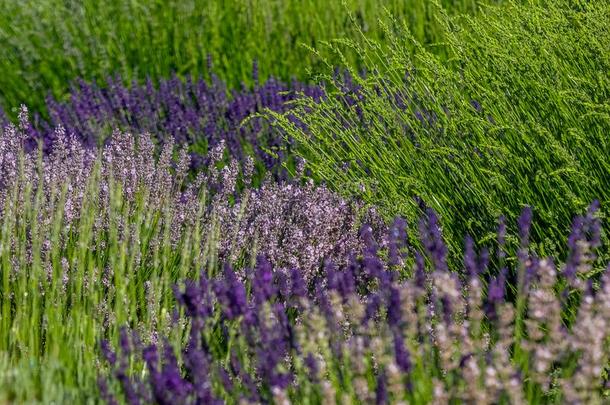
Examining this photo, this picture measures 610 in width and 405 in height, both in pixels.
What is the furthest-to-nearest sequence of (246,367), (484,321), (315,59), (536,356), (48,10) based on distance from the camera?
(48,10)
(315,59)
(484,321)
(246,367)
(536,356)

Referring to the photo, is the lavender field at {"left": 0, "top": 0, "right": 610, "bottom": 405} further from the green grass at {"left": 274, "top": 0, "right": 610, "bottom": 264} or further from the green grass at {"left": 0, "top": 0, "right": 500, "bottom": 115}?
the green grass at {"left": 0, "top": 0, "right": 500, "bottom": 115}

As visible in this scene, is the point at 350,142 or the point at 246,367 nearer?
the point at 246,367

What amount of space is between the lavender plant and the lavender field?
14 millimetres

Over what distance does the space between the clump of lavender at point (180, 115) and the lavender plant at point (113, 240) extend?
2.59ft

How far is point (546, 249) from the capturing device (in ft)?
11.0

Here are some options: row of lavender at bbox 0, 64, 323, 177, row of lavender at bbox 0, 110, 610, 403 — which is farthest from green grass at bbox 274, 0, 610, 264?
row of lavender at bbox 0, 64, 323, 177

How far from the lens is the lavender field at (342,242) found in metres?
2.25

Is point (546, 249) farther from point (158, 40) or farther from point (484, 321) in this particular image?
point (158, 40)

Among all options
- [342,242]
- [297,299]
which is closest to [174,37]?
[342,242]

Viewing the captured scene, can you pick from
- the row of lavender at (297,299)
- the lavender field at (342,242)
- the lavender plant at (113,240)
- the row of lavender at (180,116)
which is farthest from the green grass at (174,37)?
the lavender plant at (113,240)

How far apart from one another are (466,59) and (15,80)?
3602mm

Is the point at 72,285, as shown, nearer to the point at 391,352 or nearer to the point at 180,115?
the point at 391,352

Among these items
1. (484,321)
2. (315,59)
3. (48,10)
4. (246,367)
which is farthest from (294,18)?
(246,367)

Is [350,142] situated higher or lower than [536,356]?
higher
